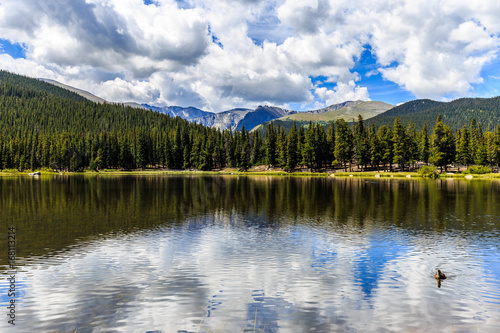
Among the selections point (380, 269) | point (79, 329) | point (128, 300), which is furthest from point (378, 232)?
point (79, 329)

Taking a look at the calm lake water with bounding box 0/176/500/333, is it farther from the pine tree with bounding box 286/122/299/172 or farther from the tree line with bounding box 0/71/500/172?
the pine tree with bounding box 286/122/299/172

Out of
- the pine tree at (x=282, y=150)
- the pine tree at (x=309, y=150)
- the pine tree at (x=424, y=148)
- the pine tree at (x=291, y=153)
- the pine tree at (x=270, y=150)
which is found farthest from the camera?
the pine tree at (x=270, y=150)

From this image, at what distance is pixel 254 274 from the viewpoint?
16266mm

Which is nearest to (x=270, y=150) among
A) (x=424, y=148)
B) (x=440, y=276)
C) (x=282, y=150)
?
(x=282, y=150)

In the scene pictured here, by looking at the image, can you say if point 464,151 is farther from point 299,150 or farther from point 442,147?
point 299,150

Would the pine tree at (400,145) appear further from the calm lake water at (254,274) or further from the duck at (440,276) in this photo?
the duck at (440,276)

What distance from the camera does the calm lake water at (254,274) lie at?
11555mm

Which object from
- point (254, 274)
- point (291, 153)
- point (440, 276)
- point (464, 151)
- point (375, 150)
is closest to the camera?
point (440, 276)

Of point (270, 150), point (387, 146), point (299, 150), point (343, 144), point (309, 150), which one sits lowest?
point (309, 150)

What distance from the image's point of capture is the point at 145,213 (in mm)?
36281

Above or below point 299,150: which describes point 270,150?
above

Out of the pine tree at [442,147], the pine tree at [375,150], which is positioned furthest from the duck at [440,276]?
the pine tree at [375,150]

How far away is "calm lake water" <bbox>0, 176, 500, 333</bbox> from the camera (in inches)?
455

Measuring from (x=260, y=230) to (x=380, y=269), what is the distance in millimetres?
11665
